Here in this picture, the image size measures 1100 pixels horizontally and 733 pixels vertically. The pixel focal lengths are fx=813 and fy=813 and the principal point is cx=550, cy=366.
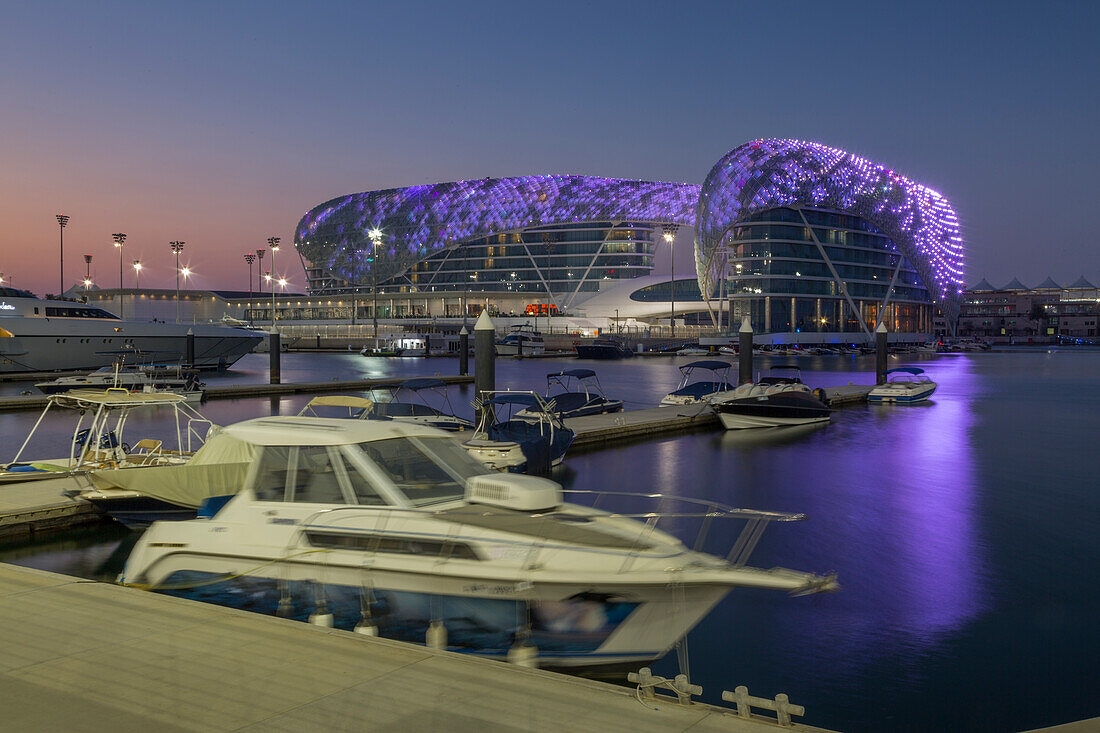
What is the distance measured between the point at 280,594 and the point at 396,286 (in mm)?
173310

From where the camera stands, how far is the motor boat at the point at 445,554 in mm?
6590

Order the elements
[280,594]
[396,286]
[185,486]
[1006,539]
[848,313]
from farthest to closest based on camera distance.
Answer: [396,286], [848,313], [1006,539], [185,486], [280,594]

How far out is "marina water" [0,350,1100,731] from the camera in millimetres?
8875

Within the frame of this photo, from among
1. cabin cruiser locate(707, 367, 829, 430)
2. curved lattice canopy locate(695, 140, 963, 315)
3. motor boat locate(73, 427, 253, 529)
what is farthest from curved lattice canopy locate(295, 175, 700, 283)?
motor boat locate(73, 427, 253, 529)

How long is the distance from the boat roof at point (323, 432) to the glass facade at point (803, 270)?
109 m

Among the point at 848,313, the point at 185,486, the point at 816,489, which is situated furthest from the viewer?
the point at 848,313

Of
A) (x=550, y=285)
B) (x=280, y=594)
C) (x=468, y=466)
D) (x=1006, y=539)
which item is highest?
(x=550, y=285)

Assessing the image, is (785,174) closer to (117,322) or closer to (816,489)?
(117,322)

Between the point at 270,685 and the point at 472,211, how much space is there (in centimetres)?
16730

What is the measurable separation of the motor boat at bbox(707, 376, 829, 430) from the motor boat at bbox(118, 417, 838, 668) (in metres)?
22.6

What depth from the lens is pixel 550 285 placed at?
163750 millimetres

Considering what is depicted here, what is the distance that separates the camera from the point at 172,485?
1259 centimetres

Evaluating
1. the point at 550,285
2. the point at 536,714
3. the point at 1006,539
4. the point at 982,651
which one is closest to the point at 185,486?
the point at 536,714

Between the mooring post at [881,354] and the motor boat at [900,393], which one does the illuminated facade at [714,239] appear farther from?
the motor boat at [900,393]
